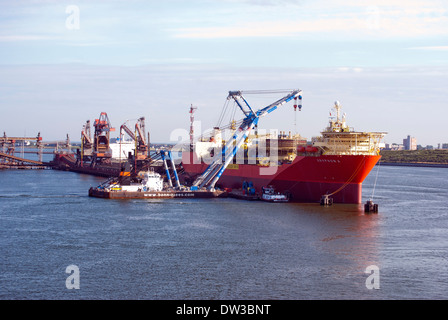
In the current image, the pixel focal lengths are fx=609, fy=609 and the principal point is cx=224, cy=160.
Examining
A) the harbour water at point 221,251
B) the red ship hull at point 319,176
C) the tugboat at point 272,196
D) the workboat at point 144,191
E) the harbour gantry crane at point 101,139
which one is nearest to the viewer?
the harbour water at point 221,251

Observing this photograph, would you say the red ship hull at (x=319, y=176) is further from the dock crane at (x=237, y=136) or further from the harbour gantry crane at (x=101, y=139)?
the harbour gantry crane at (x=101, y=139)

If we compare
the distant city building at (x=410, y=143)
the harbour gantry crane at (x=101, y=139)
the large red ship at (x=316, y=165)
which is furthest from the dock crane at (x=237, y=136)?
the distant city building at (x=410, y=143)

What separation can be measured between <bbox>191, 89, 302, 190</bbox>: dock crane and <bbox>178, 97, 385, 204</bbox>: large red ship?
1534 millimetres

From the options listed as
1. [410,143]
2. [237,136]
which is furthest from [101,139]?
[410,143]

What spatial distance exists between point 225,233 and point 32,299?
11986 millimetres

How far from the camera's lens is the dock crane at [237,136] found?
47.0 m

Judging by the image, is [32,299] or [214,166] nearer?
[32,299]

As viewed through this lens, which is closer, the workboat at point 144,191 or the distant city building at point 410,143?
the workboat at point 144,191

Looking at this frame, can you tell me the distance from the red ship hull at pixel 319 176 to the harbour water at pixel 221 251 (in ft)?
5.59

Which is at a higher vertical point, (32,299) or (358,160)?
(358,160)
